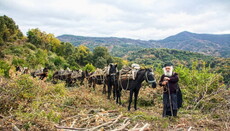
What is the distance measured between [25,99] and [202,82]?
329 inches

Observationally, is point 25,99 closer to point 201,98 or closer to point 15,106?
point 15,106

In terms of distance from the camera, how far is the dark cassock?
225 inches

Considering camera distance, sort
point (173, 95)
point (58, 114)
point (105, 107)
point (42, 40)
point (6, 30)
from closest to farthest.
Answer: point (58, 114) → point (173, 95) → point (105, 107) → point (6, 30) → point (42, 40)

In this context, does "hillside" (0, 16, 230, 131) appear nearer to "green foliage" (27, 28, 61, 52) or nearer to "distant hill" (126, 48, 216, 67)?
"green foliage" (27, 28, 61, 52)

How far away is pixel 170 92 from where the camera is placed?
5.83 metres

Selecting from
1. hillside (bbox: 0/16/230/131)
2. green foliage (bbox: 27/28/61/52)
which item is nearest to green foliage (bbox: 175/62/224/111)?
hillside (bbox: 0/16/230/131)

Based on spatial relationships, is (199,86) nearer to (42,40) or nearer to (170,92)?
(170,92)

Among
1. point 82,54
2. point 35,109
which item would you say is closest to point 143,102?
point 35,109

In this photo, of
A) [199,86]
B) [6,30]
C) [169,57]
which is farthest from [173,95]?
[169,57]

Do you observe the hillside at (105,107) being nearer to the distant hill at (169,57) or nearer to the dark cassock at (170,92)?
the dark cassock at (170,92)

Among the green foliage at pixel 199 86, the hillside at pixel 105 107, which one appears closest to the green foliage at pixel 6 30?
the hillside at pixel 105 107

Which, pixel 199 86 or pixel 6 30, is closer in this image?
pixel 199 86

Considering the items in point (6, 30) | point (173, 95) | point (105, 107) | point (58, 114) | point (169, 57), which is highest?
point (6, 30)

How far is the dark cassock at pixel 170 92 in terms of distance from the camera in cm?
571
